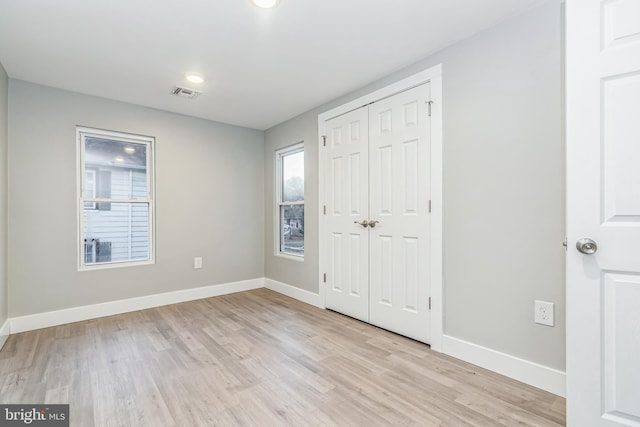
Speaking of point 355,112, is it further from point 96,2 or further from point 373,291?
point 96,2

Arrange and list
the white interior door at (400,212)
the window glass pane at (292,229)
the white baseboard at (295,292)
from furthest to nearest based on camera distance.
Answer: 1. the window glass pane at (292,229)
2. the white baseboard at (295,292)
3. the white interior door at (400,212)

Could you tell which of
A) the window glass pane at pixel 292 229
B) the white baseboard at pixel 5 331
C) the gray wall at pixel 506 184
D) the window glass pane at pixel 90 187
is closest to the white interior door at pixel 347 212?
the window glass pane at pixel 292 229

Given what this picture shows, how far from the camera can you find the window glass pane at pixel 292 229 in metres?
3.99

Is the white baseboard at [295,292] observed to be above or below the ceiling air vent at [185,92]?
below

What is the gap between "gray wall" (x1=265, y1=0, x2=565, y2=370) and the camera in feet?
5.96

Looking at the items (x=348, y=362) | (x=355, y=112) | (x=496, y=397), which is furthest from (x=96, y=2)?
(x=496, y=397)

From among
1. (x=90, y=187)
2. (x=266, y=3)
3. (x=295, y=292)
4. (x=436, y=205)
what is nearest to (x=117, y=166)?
(x=90, y=187)

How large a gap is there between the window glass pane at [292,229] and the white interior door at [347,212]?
0.60 meters

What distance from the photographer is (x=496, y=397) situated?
→ 5.79 ft

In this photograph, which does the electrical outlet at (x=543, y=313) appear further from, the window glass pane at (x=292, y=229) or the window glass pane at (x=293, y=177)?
the window glass pane at (x=293, y=177)

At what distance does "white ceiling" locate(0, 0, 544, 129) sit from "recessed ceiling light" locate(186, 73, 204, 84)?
0.06 metres

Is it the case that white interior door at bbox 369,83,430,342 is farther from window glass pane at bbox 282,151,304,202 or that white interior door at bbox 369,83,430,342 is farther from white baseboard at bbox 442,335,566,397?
window glass pane at bbox 282,151,304,202

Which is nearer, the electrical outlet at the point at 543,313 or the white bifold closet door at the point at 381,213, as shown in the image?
the electrical outlet at the point at 543,313

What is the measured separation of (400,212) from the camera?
2.66 m
